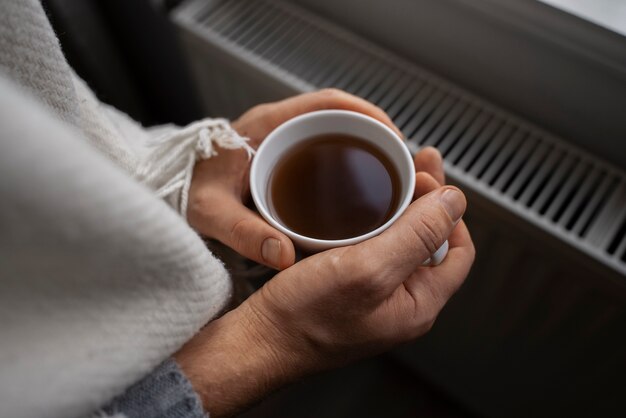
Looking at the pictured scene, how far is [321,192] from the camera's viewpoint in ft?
1.74

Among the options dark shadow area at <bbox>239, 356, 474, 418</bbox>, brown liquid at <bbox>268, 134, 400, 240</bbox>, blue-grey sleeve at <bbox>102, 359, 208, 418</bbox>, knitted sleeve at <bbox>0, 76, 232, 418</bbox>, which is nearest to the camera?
knitted sleeve at <bbox>0, 76, 232, 418</bbox>

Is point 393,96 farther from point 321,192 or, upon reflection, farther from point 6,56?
point 6,56

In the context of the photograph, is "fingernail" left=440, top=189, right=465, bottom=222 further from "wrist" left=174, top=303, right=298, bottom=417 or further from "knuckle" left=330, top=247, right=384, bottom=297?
"wrist" left=174, top=303, right=298, bottom=417

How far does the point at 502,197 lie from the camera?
0.57 meters

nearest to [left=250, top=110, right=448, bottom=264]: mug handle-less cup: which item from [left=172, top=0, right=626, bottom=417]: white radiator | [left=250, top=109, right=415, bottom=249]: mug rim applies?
[left=250, top=109, right=415, bottom=249]: mug rim

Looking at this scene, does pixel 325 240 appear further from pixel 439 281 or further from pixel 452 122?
pixel 452 122

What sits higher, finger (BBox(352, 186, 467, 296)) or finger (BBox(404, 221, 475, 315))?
finger (BBox(352, 186, 467, 296))

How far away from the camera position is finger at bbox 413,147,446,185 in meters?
0.51

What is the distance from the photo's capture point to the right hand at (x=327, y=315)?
41 centimetres

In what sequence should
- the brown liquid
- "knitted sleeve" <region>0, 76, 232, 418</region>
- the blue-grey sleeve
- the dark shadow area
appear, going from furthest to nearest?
the dark shadow area
the brown liquid
the blue-grey sleeve
"knitted sleeve" <region>0, 76, 232, 418</region>

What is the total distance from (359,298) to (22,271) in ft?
0.77

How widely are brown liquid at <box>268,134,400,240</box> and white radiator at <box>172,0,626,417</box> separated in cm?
11

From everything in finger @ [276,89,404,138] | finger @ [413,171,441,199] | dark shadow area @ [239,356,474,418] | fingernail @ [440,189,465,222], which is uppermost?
finger @ [276,89,404,138]

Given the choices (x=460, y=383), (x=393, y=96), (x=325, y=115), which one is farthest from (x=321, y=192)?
(x=460, y=383)
